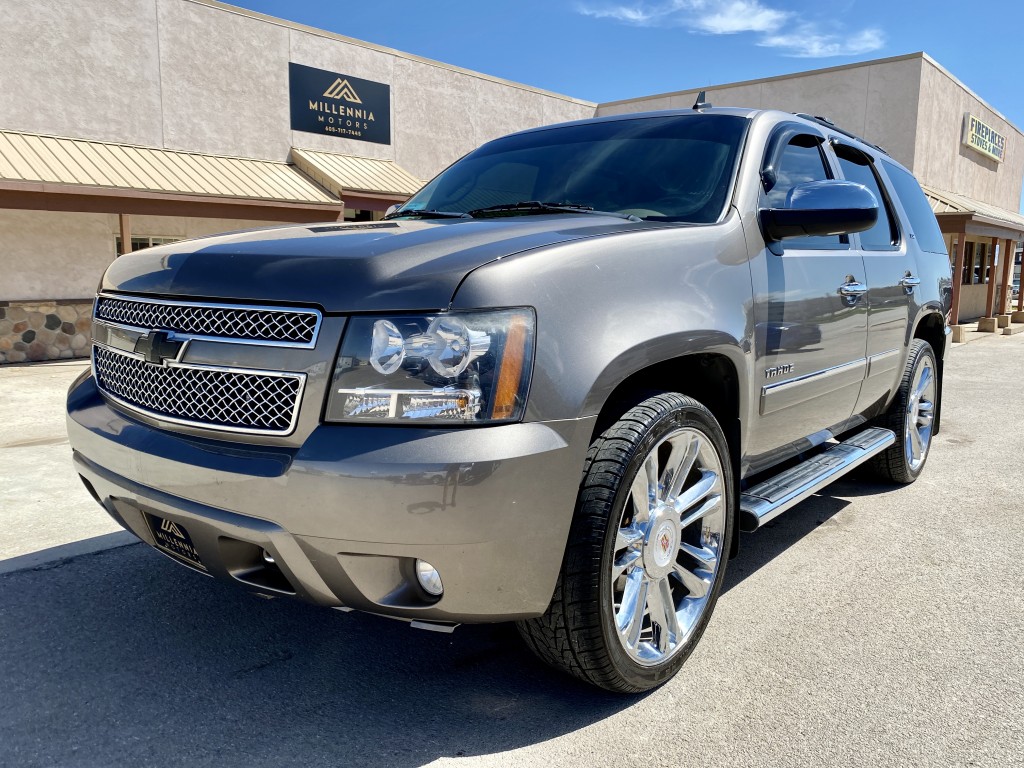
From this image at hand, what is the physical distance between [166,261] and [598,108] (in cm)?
2323

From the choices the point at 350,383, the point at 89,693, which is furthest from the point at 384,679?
the point at 350,383

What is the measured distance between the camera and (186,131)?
47.3ft

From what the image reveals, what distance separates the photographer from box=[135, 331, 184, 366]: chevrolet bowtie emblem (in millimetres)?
2303

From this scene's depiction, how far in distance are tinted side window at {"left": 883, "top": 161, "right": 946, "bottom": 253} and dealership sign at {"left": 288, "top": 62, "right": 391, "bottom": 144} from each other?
525 inches

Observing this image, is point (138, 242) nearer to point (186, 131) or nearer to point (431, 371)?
point (186, 131)

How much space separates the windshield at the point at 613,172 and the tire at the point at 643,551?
2.97ft

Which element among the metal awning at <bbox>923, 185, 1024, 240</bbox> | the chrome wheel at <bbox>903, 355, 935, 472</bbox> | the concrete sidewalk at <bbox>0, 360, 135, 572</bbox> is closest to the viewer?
the concrete sidewalk at <bbox>0, 360, 135, 572</bbox>

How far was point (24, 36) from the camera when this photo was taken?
12.5 m

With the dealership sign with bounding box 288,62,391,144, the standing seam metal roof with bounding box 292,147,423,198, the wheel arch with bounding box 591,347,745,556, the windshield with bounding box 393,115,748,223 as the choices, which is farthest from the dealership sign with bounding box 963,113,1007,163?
the wheel arch with bounding box 591,347,745,556

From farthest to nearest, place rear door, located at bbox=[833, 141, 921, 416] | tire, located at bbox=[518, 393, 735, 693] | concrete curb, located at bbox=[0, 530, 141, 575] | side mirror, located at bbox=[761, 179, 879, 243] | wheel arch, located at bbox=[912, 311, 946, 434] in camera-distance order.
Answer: wheel arch, located at bbox=[912, 311, 946, 434] < rear door, located at bbox=[833, 141, 921, 416] < concrete curb, located at bbox=[0, 530, 141, 575] < side mirror, located at bbox=[761, 179, 879, 243] < tire, located at bbox=[518, 393, 735, 693]

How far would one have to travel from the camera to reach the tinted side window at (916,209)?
486cm

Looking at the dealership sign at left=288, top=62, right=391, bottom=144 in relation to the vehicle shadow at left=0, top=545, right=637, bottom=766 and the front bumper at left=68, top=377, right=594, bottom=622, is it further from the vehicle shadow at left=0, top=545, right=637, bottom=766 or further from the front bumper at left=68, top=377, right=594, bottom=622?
the front bumper at left=68, top=377, right=594, bottom=622

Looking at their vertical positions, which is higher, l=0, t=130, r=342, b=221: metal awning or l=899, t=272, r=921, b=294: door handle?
l=0, t=130, r=342, b=221: metal awning

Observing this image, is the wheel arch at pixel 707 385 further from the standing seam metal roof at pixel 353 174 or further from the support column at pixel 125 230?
the standing seam metal roof at pixel 353 174
